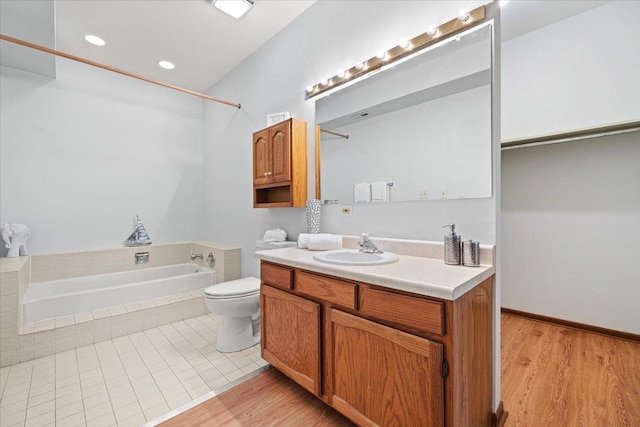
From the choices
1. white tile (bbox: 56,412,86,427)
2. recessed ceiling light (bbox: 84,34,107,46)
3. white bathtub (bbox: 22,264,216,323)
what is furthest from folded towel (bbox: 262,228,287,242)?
recessed ceiling light (bbox: 84,34,107,46)

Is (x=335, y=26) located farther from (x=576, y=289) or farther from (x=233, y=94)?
(x=576, y=289)

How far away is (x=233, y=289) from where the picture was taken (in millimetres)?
2133

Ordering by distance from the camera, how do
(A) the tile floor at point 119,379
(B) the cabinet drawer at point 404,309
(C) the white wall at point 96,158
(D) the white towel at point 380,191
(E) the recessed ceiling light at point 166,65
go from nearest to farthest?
(B) the cabinet drawer at point 404,309, (A) the tile floor at point 119,379, (D) the white towel at point 380,191, (C) the white wall at point 96,158, (E) the recessed ceiling light at point 166,65

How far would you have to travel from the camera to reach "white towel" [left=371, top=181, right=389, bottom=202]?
1.78 meters

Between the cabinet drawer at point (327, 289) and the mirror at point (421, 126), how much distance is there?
0.74 m

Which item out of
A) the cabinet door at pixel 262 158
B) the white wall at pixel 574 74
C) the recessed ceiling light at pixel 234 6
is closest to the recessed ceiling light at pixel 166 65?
the recessed ceiling light at pixel 234 6

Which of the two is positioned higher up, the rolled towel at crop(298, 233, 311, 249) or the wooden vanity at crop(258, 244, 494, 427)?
the rolled towel at crop(298, 233, 311, 249)

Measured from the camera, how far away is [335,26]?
2074 millimetres

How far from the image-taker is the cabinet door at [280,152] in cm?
218

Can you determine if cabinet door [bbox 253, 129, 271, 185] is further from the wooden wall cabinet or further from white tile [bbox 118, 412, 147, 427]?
white tile [bbox 118, 412, 147, 427]

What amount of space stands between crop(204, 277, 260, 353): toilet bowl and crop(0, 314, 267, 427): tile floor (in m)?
0.08

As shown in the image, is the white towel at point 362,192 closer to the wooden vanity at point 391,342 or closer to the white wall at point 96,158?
the wooden vanity at point 391,342

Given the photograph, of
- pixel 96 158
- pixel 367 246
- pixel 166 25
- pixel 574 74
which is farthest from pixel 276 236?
pixel 574 74

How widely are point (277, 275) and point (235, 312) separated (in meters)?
0.69
